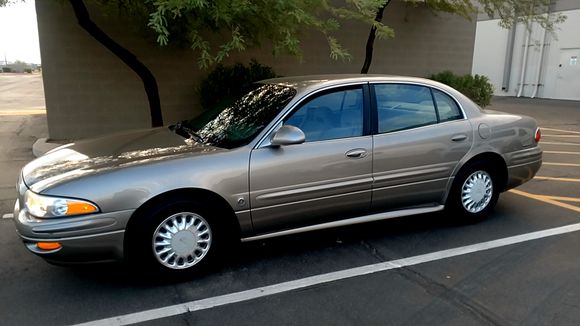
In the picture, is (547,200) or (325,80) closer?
(325,80)

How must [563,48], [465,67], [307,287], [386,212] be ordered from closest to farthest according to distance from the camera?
[307,287] < [386,212] < [465,67] < [563,48]

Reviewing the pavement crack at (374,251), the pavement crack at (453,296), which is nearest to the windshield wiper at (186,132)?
the pavement crack at (374,251)

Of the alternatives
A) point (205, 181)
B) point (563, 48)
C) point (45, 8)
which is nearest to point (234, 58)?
point (45, 8)

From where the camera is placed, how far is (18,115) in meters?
14.6

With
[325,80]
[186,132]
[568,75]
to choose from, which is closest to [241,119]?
[186,132]

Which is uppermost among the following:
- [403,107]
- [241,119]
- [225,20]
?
[225,20]

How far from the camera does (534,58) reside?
24.3m

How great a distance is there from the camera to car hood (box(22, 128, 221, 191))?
345 cm

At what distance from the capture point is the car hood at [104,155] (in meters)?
3.45

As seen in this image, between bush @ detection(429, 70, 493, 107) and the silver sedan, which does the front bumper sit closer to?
the silver sedan

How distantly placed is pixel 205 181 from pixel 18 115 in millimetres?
13680

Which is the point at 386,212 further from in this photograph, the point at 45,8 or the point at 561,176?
the point at 45,8

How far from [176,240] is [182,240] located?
1.8 inches

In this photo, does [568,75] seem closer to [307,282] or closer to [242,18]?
[242,18]
